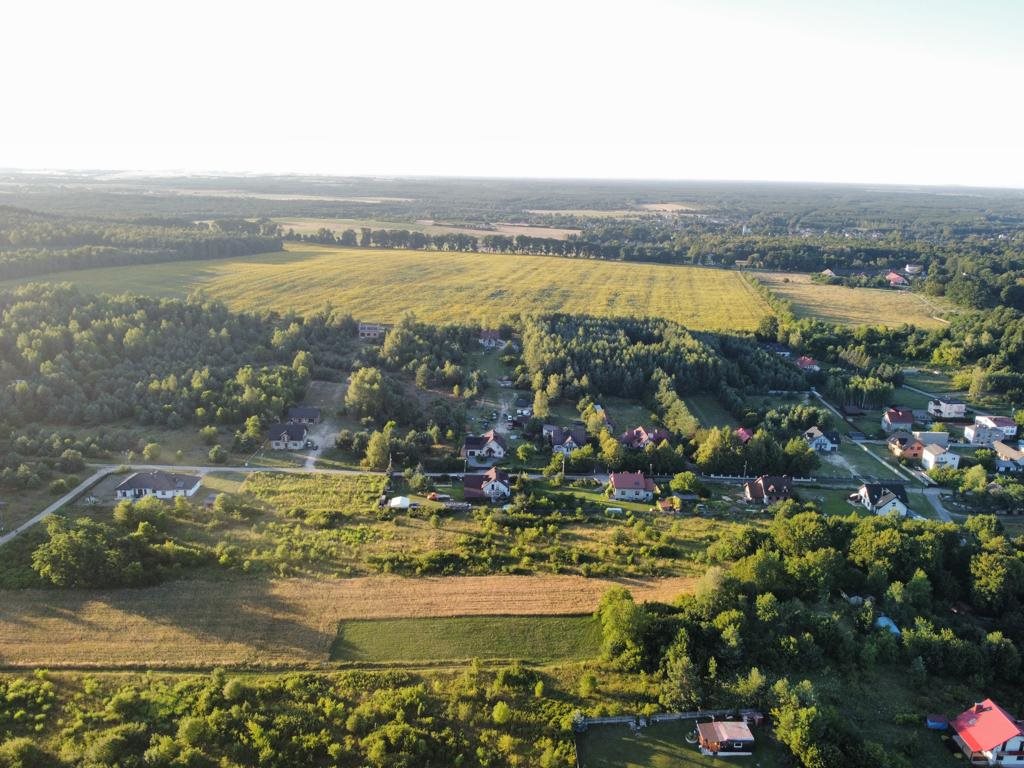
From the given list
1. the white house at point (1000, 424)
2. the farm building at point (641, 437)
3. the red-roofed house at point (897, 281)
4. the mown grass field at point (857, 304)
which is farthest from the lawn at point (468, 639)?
the red-roofed house at point (897, 281)

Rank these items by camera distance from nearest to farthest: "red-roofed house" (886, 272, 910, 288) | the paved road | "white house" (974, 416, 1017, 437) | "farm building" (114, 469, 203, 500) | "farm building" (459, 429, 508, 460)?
1. the paved road
2. "farm building" (114, 469, 203, 500)
3. "farm building" (459, 429, 508, 460)
4. "white house" (974, 416, 1017, 437)
5. "red-roofed house" (886, 272, 910, 288)

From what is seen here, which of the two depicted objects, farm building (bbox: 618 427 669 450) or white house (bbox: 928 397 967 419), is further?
white house (bbox: 928 397 967 419)

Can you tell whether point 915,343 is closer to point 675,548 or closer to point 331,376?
point 675,548

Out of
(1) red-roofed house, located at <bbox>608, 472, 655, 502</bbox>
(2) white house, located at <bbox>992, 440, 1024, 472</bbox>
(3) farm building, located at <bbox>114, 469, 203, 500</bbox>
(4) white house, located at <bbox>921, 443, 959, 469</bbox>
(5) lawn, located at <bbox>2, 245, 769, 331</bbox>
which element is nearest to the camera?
(3) farm building, located at <bbox>114, 469, 203, 500</bbox>

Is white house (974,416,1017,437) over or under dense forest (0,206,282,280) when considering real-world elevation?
under

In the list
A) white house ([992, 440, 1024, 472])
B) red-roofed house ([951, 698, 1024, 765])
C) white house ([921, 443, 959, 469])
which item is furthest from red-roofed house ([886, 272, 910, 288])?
red-roofed house ([951, 698, 1024, 765])

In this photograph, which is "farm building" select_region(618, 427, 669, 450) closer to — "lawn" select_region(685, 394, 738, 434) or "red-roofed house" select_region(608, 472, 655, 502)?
"red-roofed house" select_region(608, 472, 655, 502)
